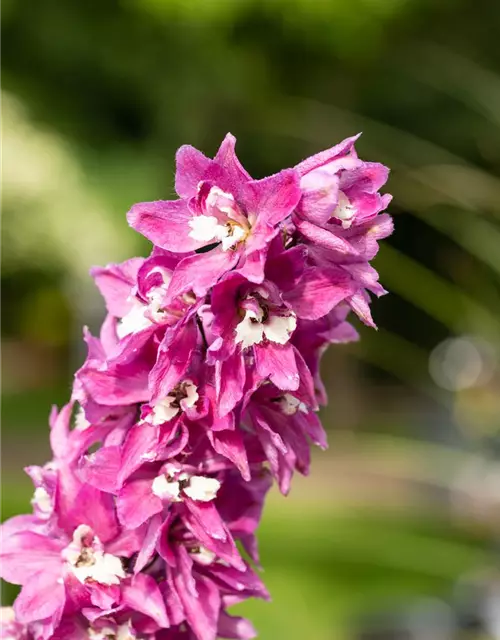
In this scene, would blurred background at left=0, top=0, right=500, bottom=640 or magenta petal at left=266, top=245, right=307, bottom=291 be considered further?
blurred background at left=0, top=0, right=500, bottom=640

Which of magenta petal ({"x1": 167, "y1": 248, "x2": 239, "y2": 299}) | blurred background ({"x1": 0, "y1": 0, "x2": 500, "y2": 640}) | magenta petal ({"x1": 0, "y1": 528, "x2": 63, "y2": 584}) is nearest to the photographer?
magenta petal ({"x1": 167, "y1": 248, "x2": 239, "y2": 299})

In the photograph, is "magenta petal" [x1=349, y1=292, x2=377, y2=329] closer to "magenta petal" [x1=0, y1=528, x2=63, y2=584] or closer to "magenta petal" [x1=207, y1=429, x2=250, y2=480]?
"magenta petal" [x1=207, y1=429, x2=250, y2=480]

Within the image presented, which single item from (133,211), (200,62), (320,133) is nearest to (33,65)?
(200,62)

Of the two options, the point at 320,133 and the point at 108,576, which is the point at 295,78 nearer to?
the point at 320,133

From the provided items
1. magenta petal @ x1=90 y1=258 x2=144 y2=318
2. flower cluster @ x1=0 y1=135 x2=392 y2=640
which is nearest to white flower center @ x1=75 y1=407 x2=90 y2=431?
flower cluster @ x1=0 y1=135 x2=392 y2=640

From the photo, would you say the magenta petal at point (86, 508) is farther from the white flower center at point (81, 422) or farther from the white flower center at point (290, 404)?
the white flower center at point (290, 404)

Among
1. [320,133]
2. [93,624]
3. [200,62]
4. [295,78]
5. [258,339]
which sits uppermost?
[295,78]
